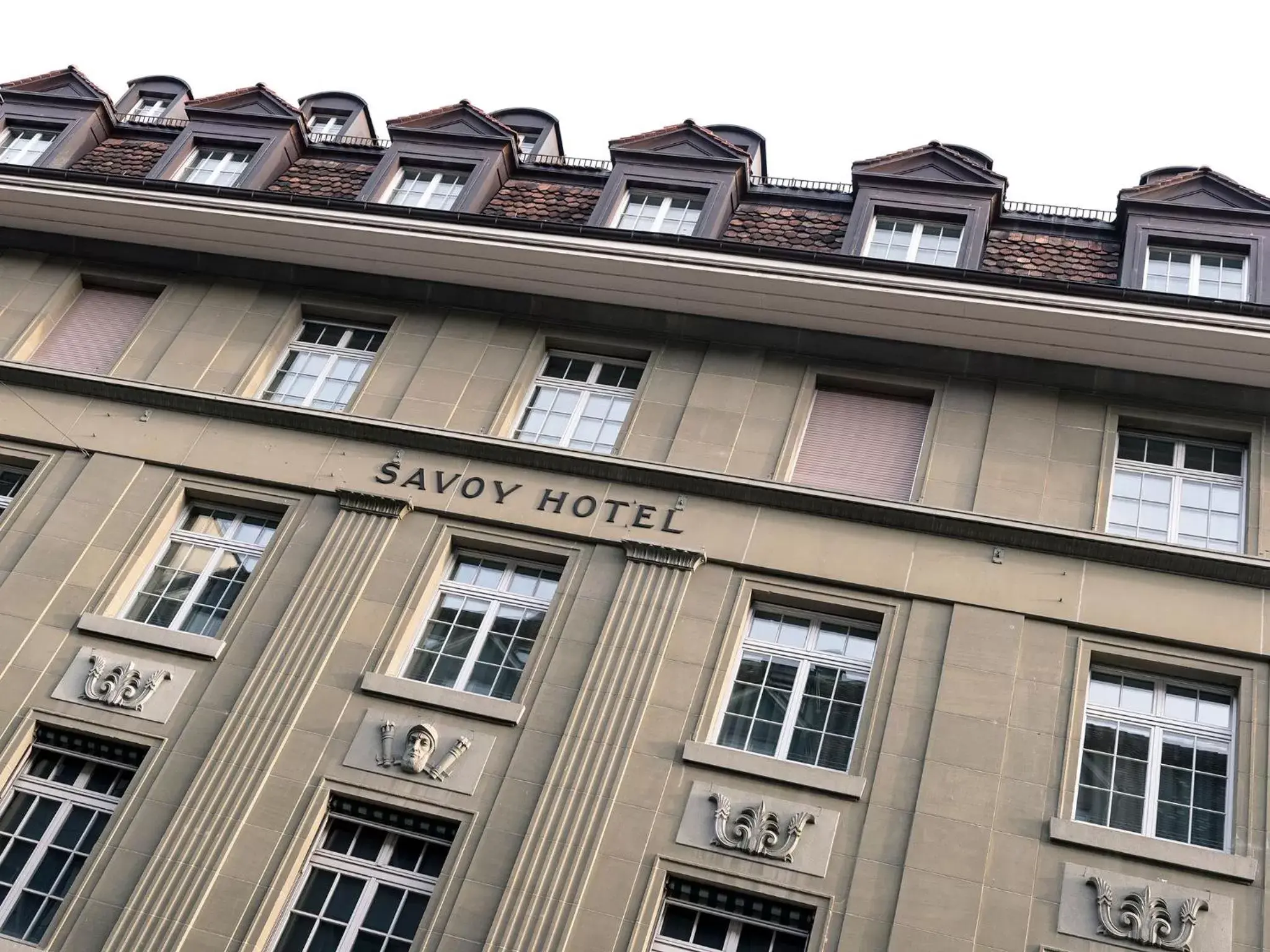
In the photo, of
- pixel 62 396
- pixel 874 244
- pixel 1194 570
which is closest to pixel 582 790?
Answer: pixel 1194 570

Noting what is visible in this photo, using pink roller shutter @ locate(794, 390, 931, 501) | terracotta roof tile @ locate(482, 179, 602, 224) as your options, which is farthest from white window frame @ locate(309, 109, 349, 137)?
pink roller shutter @ locate(794, 390, 931, 501)

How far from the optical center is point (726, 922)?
12664 millimetres

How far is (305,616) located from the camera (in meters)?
15.0

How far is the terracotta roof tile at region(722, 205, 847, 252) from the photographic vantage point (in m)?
17.5

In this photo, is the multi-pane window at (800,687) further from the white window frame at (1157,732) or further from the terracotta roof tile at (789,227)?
the terracotta roof tile at (789,227)

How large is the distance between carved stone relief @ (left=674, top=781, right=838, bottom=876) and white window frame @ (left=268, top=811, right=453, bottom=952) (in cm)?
267

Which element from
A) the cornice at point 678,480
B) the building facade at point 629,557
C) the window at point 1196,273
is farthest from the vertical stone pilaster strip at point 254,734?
the window at point 1196,273

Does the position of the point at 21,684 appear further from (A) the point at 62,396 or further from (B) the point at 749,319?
(B) the point at 749,319

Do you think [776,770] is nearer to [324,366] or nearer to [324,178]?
[324,366]

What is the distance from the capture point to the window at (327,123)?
72.8 feet

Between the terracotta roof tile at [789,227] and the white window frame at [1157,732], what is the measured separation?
709 centimetres

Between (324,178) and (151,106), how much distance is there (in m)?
6.21

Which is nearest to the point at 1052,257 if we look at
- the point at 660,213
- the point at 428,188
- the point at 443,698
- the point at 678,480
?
the point at 660,213

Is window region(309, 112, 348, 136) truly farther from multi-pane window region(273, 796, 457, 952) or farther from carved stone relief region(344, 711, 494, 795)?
multi-pane window region(273, 796, 457, 952)
